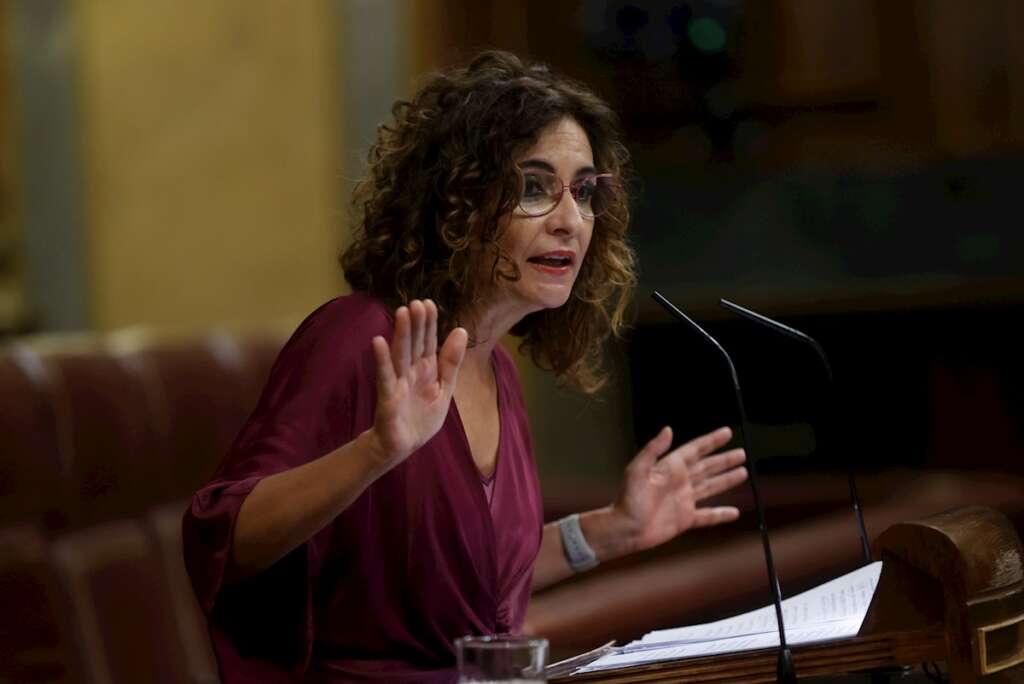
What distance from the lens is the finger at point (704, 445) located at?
1532mm

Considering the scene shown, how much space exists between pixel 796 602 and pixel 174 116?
3117 millimetres

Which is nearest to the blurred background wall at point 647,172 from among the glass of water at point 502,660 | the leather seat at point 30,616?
the leather seat at point 30,616

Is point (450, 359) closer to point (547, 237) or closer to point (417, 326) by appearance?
point (417, 326)

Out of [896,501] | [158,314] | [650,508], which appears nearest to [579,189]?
[650,508]

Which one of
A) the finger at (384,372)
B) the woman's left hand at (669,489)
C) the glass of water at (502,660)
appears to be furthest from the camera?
the woman's left hand at (669,489)

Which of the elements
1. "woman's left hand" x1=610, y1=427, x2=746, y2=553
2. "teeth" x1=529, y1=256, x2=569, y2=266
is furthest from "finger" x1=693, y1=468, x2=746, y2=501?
"teeth" x1=529, y1=256, x2=569, y2=266

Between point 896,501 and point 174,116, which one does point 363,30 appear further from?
point 896,501

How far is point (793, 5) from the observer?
3586 millimetres

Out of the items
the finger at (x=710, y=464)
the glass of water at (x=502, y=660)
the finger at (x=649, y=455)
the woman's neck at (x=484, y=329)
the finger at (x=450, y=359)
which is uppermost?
the finger at (x=450, y=359)

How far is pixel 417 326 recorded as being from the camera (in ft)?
3.55

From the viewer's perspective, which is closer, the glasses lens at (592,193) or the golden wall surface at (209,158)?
the glasses lens at (592,193)

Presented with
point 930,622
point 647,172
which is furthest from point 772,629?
point 647,172

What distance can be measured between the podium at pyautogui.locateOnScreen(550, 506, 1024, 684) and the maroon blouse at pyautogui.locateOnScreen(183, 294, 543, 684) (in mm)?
250

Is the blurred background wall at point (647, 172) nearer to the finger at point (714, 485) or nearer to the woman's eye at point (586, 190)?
the finger at point (714, 485)
